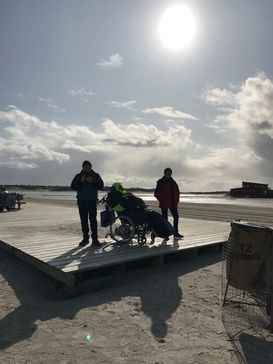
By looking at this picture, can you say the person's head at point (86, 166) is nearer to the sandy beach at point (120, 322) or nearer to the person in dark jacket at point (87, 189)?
the person in dark jacket at point (87, 189)

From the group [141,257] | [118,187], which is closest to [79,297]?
[141,257]

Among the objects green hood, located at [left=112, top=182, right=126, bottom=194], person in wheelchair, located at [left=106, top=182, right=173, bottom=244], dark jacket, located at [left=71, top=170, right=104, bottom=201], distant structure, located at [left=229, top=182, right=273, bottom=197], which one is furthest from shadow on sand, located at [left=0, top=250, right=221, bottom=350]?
distant structure, located at [left=229, top=182, right=273, bottom=197]

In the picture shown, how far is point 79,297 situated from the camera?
5547mm

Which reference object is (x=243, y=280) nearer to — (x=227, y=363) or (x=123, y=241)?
(x=227, y=363)

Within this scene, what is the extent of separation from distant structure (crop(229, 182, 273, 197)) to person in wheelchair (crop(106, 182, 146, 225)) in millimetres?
55511

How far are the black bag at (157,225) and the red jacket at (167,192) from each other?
164cm

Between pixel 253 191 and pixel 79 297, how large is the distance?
2341 inches

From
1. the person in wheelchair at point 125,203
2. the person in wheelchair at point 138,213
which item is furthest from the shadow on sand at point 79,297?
the person in wheelchair at point 125,203

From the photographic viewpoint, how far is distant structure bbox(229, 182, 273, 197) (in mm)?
59438

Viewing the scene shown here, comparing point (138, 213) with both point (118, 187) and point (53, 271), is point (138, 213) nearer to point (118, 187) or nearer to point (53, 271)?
point (118, 187)

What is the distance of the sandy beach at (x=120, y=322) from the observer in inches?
146

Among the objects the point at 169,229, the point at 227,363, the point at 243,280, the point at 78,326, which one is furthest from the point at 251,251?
the point at 169,229

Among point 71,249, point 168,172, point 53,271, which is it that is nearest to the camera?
point 53,271

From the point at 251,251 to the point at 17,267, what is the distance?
5.00 meters
